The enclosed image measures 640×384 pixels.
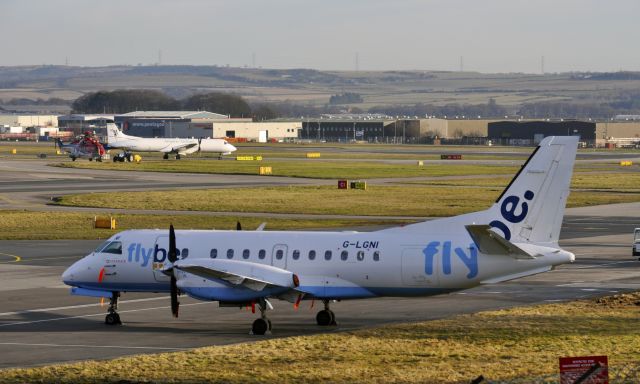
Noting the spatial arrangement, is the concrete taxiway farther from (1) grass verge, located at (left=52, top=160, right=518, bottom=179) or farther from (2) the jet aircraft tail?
(1) grass verge, located at (left=52, top=160, right=518, bottom=179)

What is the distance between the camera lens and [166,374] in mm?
30688

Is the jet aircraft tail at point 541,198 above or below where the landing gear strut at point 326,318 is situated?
above

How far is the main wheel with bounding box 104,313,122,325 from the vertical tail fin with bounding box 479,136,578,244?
1395 cm

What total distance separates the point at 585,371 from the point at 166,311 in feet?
83.1

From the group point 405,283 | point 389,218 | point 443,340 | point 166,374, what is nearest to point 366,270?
point 405,283

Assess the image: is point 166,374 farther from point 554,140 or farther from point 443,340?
point 554,140

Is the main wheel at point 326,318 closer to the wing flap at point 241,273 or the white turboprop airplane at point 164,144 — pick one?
the wing flap at point 241,273

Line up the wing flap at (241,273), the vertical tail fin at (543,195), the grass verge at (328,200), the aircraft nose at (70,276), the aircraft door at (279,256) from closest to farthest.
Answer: the wing flap at (241,273) → the vertical tail fin at (543,195) → the aircraft door at (279,256) → the aircraft nose at (70,276) → the grass verge at (328,200)

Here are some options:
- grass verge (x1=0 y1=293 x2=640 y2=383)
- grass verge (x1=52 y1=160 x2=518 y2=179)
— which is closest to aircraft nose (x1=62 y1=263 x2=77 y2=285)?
grass verge (x1=0 y1=293 x2=640 y2=383)

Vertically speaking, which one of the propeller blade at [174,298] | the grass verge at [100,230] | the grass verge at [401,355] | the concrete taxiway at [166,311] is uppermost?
the propeller blade at [174,298]

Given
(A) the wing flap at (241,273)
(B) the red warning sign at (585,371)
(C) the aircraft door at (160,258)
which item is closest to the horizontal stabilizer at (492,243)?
(A) the wing flap at (241,273)

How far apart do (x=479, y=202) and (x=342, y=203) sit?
38.3 feet

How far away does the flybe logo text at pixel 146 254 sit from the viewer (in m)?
40.9

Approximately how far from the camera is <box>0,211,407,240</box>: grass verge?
74438 millimetres
